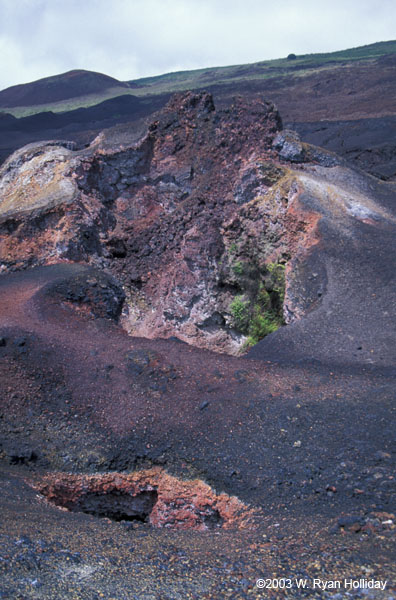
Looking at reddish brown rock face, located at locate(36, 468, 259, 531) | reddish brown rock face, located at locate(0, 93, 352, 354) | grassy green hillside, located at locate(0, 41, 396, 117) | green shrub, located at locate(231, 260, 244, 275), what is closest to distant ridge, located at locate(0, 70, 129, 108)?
grassy green hillside, located at locate(0, 41, 396, 117)

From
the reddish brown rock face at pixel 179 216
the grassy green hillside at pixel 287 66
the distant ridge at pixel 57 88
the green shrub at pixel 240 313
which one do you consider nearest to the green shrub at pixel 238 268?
the reddish brown rock face at pixel 179 216

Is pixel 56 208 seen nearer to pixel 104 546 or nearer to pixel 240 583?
pixel 104 546

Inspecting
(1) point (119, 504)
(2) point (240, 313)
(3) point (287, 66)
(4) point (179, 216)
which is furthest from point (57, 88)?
(1) point (119, 504)

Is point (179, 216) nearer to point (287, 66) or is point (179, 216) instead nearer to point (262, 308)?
point (262, 308)

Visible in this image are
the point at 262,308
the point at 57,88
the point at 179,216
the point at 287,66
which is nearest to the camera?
the point at 262,308

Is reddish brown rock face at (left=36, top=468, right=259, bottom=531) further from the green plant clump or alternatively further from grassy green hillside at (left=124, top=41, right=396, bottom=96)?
grassy green hillside at (left=124, top=41, right=396, bottom=96)

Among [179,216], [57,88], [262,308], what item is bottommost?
[262,308]
